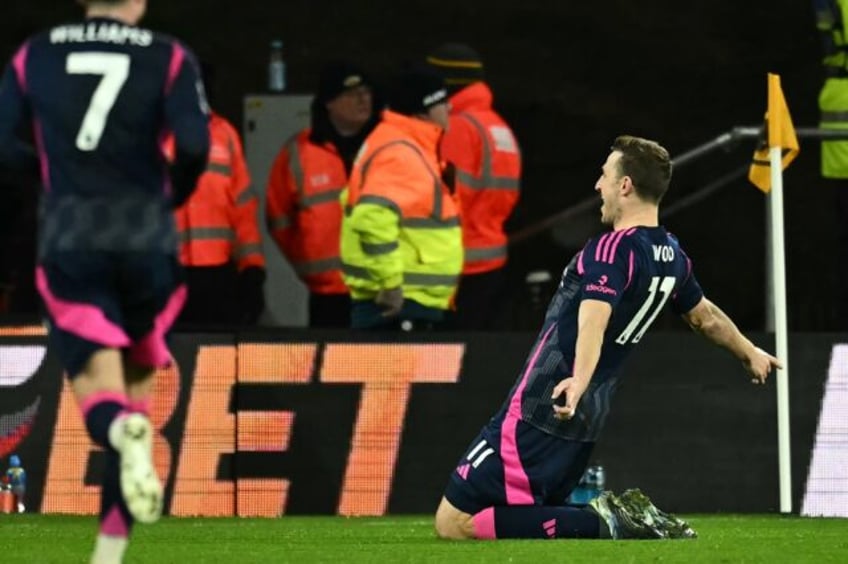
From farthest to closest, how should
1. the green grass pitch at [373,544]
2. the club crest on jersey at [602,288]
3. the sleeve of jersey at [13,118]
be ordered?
1. the club crest on jersey at [602,288]
2. the green grass pitch at [373,544]
3. the sleeve of jersey at [13,118]

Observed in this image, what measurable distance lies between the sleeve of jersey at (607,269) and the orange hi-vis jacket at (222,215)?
13.0ft

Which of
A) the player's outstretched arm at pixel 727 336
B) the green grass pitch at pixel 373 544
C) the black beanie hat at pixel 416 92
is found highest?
the black beanie hat at pixel 416 92

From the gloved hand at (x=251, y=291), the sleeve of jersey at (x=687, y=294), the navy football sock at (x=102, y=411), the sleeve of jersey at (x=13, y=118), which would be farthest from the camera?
the gloved hand at (x=251, y=291)

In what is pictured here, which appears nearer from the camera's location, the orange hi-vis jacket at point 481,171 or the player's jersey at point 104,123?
the player's jersey at point 104,123

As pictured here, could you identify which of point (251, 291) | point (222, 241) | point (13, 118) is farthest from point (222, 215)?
point (13, 118)

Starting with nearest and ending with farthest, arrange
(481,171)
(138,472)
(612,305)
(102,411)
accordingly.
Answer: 1. (138,472)
2. (102,411)
3. (612,305)
4. (481,171)

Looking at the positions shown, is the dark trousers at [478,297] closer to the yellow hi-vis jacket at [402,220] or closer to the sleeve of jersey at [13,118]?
the yellow hi-vis jacket at [402,220]

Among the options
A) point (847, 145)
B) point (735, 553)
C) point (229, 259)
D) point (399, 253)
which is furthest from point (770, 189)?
point (735, 553)

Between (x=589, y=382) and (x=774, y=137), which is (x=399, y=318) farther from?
(x=589, y=382)

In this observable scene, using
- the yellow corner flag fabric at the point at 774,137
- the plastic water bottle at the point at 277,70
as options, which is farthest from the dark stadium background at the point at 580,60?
the yellow corner flag fabric at the point at 774,137

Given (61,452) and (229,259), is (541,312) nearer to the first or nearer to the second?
(229,259)

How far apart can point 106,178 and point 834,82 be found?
6871 mm

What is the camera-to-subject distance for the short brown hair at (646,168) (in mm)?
9867

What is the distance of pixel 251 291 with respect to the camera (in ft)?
45.4
